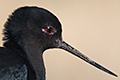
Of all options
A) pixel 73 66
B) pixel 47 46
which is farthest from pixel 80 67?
pixel 47 46

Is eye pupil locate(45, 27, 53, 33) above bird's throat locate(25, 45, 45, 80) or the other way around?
above

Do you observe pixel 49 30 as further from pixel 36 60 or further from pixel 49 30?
pixel 36 60

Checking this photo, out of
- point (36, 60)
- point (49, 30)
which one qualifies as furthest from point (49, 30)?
point (36, 60)

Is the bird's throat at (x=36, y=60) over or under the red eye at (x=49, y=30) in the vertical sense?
under

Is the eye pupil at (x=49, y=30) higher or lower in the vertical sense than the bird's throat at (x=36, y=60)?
higher

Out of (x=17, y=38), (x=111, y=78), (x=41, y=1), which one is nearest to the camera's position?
(x=17, y=38)

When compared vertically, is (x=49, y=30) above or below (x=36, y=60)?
above

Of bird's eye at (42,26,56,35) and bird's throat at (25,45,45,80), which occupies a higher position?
bird's eye at (42,26,56,35)

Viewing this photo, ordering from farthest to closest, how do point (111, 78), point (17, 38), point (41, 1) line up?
point (41, 1)
point (111, 78)
point (17, 38)

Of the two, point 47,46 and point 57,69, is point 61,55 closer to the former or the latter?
point 57,69

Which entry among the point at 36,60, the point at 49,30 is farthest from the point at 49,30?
the point at 36,60

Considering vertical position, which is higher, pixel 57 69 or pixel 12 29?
pixel 12 29
